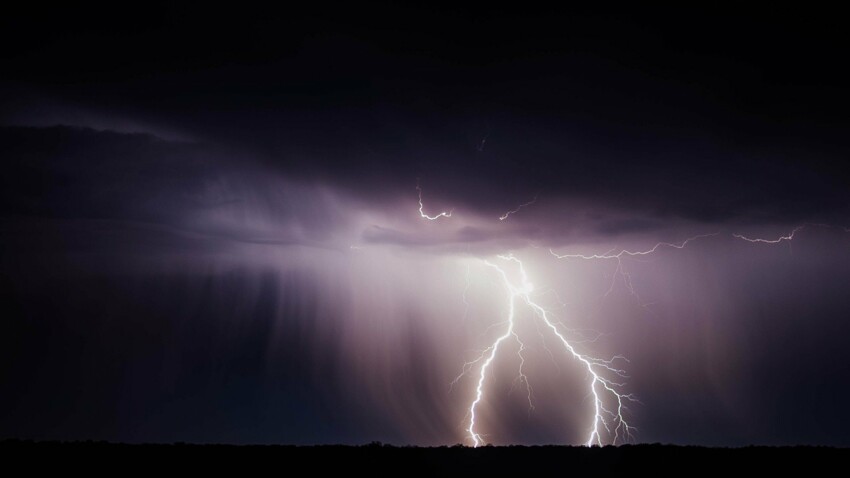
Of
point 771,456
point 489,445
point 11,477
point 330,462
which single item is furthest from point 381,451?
point 771,456

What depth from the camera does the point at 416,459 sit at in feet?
29.7

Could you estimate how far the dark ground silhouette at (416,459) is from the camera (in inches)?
334

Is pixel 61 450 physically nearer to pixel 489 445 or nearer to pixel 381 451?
pixel 381 451

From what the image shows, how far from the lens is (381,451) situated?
9.42m

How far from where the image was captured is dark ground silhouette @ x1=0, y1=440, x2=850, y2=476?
8.48 metres

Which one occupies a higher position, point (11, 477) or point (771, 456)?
point (771, 456)

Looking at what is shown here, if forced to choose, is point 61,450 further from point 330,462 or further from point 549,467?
point 549,467

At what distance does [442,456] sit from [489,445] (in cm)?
111

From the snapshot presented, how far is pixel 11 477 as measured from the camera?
7.76 metres

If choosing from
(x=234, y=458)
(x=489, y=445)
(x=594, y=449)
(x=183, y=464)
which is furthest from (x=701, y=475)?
(x=183, y=464)

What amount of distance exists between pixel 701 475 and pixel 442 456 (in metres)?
3.45

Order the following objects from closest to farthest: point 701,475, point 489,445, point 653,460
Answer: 1. point 701,475
2. point 653,460
3. point 489,445

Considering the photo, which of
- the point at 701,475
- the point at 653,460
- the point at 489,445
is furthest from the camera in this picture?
the point at 489,445

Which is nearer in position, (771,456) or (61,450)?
(61,450)
